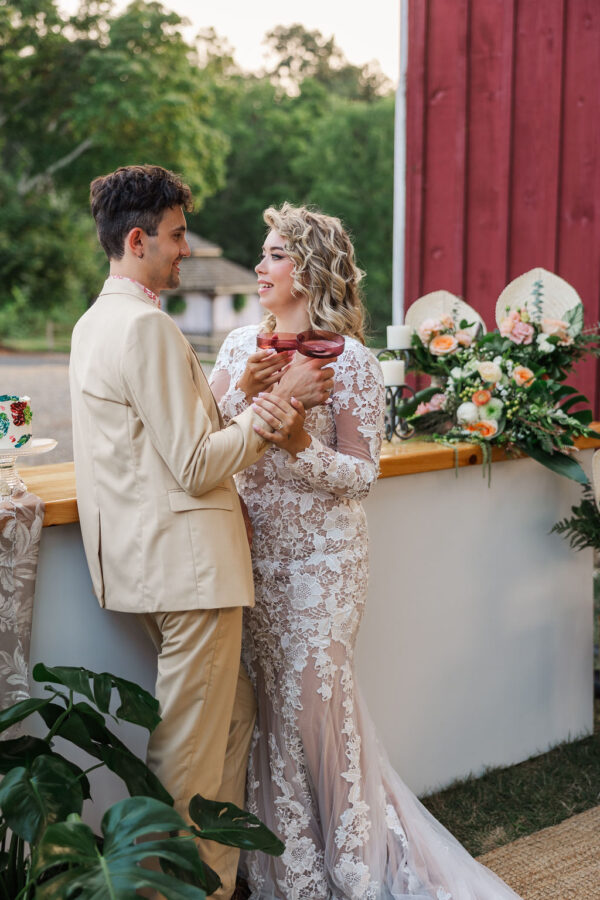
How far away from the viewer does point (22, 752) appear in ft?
6.15

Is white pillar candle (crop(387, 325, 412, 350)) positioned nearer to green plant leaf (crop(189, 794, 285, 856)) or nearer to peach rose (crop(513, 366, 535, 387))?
peach rose (crop(513, 366, 535, 387))

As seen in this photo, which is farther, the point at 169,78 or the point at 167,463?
the point at 169,78

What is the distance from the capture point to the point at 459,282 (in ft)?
15.2

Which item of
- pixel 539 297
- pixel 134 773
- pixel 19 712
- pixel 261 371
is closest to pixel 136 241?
pixel 261 371

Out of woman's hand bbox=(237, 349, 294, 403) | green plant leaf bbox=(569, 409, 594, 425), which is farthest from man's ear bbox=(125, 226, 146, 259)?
green plant leaf bbox=(569, 409, 594, 425)

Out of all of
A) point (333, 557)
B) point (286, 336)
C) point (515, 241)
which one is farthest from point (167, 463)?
point (515, 241)

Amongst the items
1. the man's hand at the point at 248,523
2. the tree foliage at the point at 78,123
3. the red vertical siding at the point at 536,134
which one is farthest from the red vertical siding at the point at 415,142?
the tree foliage at the point at 78,123

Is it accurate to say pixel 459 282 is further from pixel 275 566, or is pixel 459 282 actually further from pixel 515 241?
pixel 275 566

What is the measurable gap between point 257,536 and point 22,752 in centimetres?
75

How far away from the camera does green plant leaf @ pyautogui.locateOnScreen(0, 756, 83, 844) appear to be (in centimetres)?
166

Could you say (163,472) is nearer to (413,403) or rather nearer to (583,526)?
(413,403)

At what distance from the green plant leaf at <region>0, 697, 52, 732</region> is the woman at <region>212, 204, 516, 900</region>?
69cm

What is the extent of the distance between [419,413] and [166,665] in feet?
4.74

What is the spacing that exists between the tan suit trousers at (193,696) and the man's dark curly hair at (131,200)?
768 millimetres
